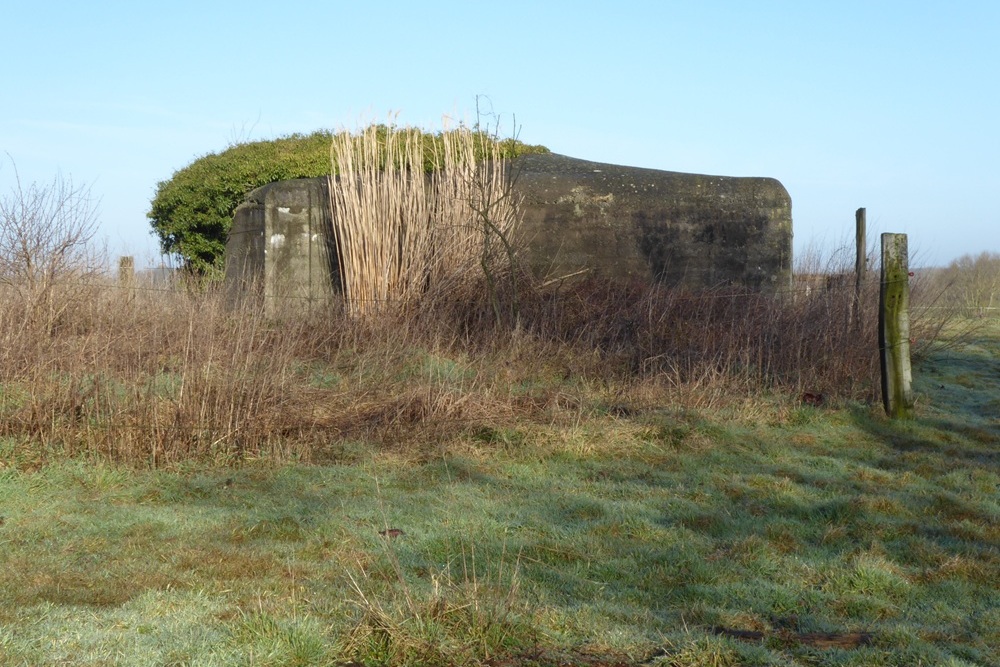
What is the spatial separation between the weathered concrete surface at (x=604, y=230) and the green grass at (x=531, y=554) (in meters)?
3.88

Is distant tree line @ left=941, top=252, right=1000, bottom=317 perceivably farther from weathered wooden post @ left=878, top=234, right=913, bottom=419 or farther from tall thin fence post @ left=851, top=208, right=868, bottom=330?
weathered wooden post @ left=878, top=234, right=913, bottom=419

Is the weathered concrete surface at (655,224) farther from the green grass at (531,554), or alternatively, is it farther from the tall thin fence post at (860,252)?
the green grass at (531,554)

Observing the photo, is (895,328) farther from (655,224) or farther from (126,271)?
(126,271)

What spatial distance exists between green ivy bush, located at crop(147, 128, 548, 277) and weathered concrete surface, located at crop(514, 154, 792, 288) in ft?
4.47

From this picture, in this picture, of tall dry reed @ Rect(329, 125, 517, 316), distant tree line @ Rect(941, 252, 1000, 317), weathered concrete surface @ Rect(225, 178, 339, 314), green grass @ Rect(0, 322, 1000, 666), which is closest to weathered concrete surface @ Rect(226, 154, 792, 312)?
weathered concrete surface @ Rect(225, 178, 339, 314)

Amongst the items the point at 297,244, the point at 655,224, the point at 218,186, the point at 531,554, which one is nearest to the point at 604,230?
the point at 655,224

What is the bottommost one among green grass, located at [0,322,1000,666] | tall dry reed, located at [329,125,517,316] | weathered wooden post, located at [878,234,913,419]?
green grass, located at [0,322,1000,666]

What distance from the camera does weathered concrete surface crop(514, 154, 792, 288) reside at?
10859 millimetres

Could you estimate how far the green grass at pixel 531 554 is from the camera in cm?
332

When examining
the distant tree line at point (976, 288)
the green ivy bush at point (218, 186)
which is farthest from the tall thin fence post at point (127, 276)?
the distant tree line at point (976, 288)

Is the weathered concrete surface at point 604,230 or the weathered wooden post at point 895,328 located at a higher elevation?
the weathered concrete surface at point 604,230

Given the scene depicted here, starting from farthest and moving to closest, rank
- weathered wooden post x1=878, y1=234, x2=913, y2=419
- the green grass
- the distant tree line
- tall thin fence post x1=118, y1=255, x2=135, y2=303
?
1. the distant tree line
2. tall thin fence post x1=118, y1=255, x2=135, y2=303
3. weathered wooden post x1=878, y1=234, x2=913, y2=419
4. the green grass

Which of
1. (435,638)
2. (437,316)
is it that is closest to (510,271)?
(437,316)

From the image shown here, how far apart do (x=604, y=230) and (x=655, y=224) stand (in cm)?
59
